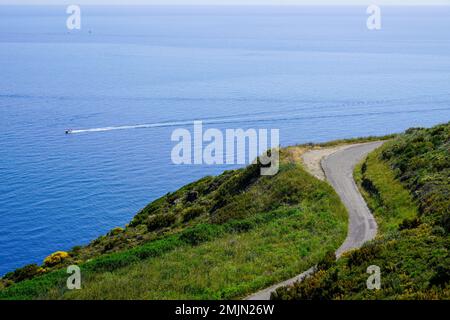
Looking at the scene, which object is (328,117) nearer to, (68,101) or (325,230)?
(68,101)

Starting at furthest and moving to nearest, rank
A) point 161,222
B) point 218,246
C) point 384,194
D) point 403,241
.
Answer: point 161,222 → point 384,194 → point 218,246 → point 403,241

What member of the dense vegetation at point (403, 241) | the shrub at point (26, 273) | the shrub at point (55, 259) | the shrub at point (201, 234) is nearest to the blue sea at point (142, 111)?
the shrub at point (55, 259)

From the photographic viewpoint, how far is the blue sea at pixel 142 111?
66.7m

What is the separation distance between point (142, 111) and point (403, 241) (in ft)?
304

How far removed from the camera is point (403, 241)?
24594mm

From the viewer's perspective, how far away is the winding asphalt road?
93.5ft

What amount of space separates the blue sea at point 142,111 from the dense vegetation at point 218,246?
52.0ft

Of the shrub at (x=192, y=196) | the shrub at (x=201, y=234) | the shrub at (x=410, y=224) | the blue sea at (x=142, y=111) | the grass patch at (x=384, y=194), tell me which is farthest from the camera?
the blue sea at (x=142, y=111)

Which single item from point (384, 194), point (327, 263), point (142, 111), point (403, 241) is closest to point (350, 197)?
point (384, 194)

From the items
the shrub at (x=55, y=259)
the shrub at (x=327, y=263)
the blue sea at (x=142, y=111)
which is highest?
the blue sea at (x=142, y=111)

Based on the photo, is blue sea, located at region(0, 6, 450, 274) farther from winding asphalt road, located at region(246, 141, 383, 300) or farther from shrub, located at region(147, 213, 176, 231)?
winding asphalt road, located at region(246, 141, 383, 300)

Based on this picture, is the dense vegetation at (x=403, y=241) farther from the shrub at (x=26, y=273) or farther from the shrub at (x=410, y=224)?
the shrub at (x=26, y=273)

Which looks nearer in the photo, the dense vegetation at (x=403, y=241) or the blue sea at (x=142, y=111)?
the dense vegetation at (x=403, y=241)

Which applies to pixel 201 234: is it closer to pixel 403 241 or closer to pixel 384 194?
pixel 384 194
